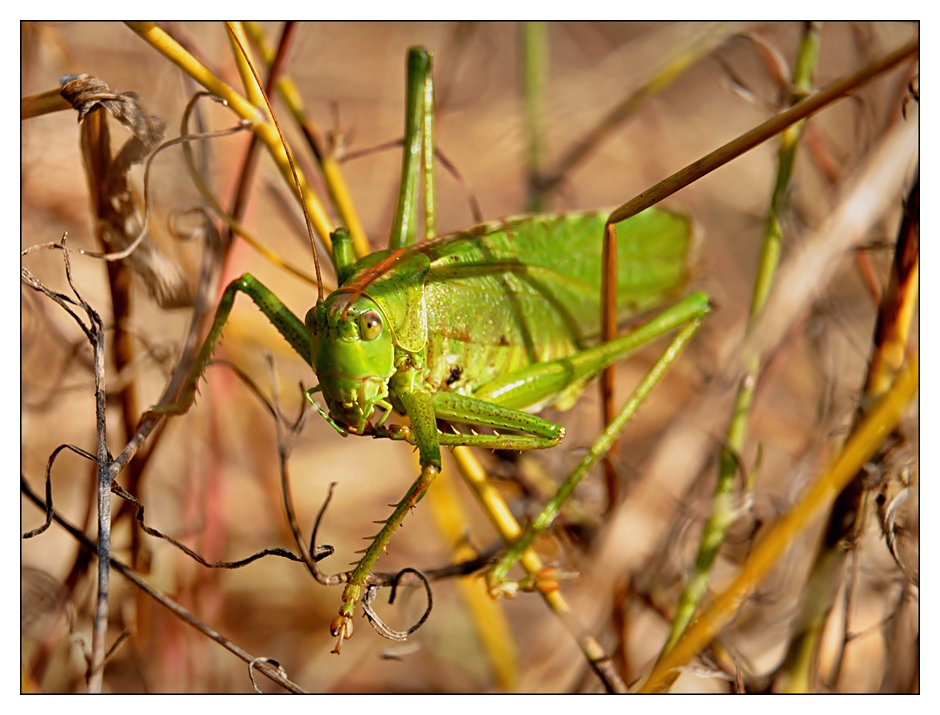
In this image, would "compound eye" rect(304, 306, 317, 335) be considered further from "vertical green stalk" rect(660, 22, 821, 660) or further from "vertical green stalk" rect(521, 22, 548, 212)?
"vertical green stalk" rect(521, 22, 548, 212)

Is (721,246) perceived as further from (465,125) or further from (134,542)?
(134,542)

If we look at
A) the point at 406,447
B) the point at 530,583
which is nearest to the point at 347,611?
the point at 530,583

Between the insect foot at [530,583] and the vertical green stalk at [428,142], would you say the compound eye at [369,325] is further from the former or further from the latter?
the insect foot at [530,583]

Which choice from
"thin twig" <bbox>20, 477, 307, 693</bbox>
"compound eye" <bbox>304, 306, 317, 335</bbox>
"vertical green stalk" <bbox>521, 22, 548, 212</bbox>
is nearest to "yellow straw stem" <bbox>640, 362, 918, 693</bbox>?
"thin twig" <bbox>20, 477, 307, 693</bbox>

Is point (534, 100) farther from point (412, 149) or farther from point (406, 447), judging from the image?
point (406, 447)

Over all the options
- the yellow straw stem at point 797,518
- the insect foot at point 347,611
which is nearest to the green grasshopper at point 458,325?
the insect foot at point 347,611

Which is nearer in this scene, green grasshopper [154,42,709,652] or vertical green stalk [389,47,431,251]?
green grasshopper [154,42,709,652]

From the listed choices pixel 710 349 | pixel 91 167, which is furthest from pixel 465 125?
pixel 91 167
